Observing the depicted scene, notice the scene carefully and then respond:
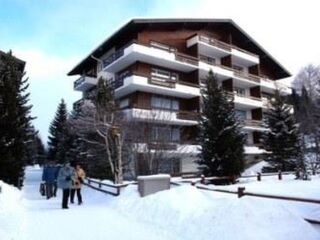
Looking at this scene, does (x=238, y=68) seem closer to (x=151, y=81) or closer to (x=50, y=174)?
(x=151, y=81)

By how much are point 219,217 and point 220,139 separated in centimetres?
1592

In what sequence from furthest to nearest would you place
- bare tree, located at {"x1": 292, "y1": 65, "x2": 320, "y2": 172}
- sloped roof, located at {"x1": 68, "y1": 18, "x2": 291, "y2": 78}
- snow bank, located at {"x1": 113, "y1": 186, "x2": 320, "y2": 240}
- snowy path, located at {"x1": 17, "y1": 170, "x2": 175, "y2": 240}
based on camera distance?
bare tree, located at {"x1": 292, "y1": 65, "x2": 320, "y2": 172} → sloped roof, located at {"x1": 68, "y1": 18, "x2": 291, "y2": 78} → snowy path, located at {"x1": 17, "y1": 170, "x2": 175, "y2": 240} → snow bank, located at {"x1": 113, "y1": 186, "x2": 320, "y2": 240}

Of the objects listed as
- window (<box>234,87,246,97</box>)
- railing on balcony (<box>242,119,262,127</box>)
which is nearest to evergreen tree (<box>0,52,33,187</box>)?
railing on balcony (<box>242,119,262,127</box>)

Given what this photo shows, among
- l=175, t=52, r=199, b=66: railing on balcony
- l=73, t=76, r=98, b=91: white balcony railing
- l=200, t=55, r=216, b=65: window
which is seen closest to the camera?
l=175, t=52, r=199, b=66: railing on balcony

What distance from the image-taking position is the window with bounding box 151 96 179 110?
35.7 meters

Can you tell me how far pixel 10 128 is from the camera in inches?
880

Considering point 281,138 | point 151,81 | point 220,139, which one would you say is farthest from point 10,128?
point 281,138

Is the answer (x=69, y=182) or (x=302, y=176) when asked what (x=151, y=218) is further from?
(x=302, y=176)

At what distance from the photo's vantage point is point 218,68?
40.2 meters

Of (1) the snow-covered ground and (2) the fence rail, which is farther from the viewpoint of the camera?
(2) the fence rail

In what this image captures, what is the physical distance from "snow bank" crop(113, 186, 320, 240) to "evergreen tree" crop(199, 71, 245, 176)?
42.3 ft

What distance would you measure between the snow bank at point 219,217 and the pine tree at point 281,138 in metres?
21.9

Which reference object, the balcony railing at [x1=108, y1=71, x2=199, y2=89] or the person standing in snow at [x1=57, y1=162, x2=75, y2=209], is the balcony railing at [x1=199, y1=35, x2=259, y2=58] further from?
the person standing in snow at [x1=57, y1=162, x2=75, y2=209]

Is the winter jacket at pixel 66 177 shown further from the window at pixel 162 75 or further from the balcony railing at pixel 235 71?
the balcony railing at pixel 235 71
